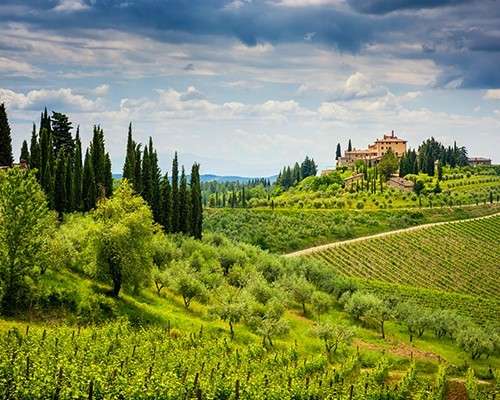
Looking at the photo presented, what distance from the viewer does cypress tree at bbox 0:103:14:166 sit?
69.9 m

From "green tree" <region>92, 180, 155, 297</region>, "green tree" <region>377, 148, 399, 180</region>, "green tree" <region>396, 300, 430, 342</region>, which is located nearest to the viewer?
"green tree" <region>92, 180, 155, 297</region>

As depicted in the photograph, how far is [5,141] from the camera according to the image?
230ft

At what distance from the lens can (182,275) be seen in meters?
49.6

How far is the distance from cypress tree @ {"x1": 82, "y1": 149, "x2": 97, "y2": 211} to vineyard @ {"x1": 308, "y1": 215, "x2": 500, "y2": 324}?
1735 inches

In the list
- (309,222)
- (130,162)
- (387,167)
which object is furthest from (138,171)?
(387,167)

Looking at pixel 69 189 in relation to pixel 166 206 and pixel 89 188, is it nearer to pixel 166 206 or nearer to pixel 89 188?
pixel 89 188

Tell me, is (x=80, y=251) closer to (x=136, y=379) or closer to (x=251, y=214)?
(x=136, y=379)

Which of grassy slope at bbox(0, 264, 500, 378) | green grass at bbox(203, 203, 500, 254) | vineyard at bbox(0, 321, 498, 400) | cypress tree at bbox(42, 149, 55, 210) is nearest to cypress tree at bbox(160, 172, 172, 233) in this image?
cypress tree at bbox(42, 149, 55, 210)

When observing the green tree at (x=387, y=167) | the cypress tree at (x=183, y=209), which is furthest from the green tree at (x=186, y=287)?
the green tree at (x=387, y=167)

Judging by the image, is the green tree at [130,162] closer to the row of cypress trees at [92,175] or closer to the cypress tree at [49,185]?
the row of cypress trees at [92,175]

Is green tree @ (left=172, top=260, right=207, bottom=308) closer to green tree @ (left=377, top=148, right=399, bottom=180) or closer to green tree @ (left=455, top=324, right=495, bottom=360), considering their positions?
green tree @ (left=455, top=324, right=495, bottom=360)

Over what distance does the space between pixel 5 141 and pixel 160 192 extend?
21456mm

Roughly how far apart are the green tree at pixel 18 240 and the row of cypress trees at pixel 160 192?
33941mm

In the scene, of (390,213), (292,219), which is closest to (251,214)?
(292,219)
